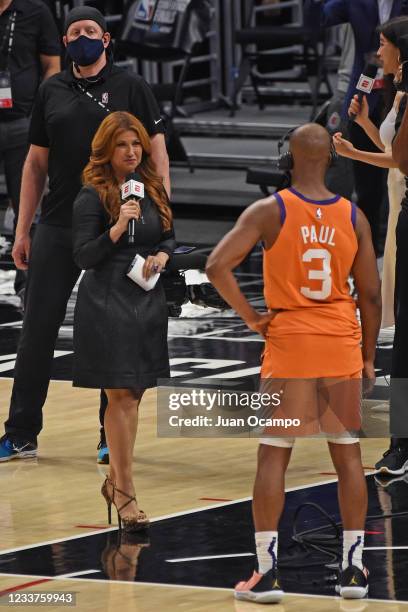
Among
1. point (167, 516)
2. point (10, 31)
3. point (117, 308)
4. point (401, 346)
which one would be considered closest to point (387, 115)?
point (401, 346)

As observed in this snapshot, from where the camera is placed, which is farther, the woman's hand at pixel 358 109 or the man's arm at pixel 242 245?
the woman's hand at pixel 358 109

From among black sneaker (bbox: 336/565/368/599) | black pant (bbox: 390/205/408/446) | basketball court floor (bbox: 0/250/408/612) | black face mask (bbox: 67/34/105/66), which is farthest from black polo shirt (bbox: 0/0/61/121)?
black sneaker (bbox: 336/565/368/599)

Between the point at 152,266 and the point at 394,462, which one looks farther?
the point at 394,462

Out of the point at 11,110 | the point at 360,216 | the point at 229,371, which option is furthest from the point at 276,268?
the point at 11,110

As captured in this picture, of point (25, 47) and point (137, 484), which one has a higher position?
point (25, 47)

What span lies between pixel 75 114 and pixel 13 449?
1653 millimetres

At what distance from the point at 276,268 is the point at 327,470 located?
2.29m

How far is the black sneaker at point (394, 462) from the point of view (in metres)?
8.68

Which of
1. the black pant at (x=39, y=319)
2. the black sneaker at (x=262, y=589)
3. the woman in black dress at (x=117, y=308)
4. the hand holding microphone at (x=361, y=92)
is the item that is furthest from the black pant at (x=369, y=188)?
the black sneaker at (x=262, y=589)

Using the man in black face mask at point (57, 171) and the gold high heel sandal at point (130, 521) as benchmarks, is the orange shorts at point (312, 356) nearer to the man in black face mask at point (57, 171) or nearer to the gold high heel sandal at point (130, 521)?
the gold high heel sandal at point (130, 521)

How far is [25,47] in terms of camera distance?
13.0 m

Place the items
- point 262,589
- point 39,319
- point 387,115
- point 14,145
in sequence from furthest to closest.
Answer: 1. point 14,145
2. point 387,115
3. point 39,319
4. point 262,589

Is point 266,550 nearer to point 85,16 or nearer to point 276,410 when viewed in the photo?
point 276,410

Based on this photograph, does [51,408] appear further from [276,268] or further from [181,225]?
[181,225]
